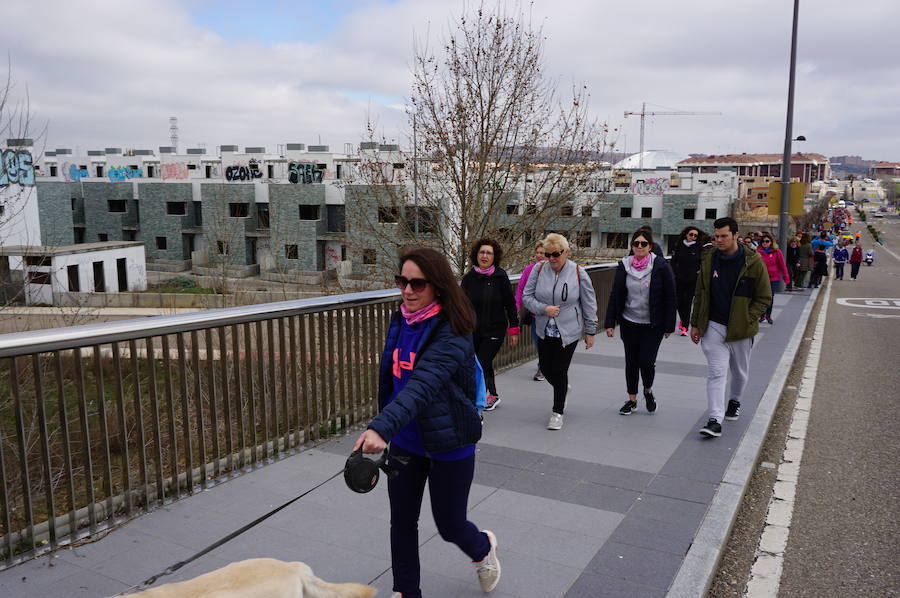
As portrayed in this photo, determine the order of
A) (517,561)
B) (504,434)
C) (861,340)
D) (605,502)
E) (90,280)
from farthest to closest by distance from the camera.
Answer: (90,280)
(861,340)
(504,434)
(605,502)
(517,561)

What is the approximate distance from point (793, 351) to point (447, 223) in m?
6.52

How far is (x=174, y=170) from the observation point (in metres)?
76.4

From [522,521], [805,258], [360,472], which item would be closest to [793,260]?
[805,258]

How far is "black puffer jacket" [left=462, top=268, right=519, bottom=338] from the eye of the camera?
655 centimetres

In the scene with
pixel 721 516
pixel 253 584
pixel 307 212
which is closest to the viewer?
pixel 253 584

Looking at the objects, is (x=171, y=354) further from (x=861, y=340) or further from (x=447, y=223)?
(x=861, y=340)

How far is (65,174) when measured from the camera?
86.1 m

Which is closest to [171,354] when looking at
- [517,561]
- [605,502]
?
[517,561]

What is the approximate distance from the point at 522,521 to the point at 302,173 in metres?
65.7

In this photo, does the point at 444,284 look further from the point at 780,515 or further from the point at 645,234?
the point at 645,234

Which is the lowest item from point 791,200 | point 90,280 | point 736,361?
point 90,280

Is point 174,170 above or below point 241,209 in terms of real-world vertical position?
above

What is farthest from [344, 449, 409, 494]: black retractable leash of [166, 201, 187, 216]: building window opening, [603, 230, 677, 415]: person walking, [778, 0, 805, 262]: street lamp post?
[166, 201, 187, 216]: building window opening

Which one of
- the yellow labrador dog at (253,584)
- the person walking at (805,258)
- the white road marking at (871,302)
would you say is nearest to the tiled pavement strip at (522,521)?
the yellow labrador dog at (253,584)
